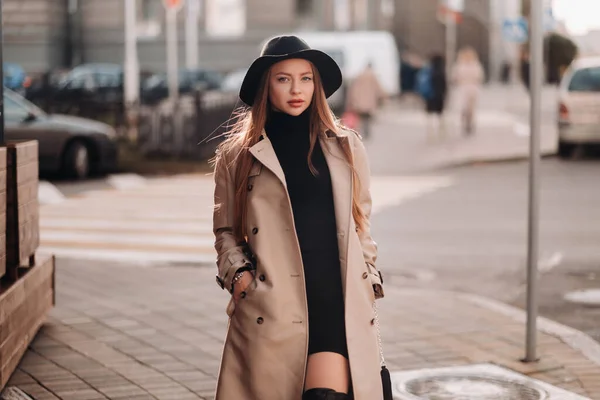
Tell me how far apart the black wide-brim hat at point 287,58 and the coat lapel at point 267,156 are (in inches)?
8.6

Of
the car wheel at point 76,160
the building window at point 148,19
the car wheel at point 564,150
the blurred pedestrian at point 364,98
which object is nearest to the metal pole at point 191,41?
the building window at point 148,19

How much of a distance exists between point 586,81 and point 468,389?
15.6 meters

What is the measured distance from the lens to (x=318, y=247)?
3.98 m

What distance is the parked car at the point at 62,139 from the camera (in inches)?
690

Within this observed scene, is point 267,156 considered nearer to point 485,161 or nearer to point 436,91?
point 485,161

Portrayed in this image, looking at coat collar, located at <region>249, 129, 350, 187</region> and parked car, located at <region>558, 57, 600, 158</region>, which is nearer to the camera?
coat collar, located at <region>249, 129, 350, 187</region>

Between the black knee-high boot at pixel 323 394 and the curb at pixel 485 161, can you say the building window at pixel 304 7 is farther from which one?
the black knee-high boot at pixel 323 394

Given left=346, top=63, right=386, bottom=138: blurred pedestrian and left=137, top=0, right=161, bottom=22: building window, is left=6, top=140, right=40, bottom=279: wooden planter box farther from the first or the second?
left=137, top=0, right=161, bottom=22: building window

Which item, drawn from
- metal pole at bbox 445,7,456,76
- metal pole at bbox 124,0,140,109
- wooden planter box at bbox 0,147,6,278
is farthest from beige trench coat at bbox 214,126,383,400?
metal pole at bbox 445,7,456,76

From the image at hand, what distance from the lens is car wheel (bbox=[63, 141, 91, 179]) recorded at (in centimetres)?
1838

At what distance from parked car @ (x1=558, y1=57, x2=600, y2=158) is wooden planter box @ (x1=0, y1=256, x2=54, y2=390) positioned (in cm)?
1436

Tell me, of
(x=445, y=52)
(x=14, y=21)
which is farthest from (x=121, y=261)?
(x=445, y=52)

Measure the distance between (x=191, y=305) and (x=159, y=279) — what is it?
1.24 metres

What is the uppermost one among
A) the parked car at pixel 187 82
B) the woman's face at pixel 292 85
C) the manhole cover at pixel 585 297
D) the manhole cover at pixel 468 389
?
the woman's face at pixel 292 85
